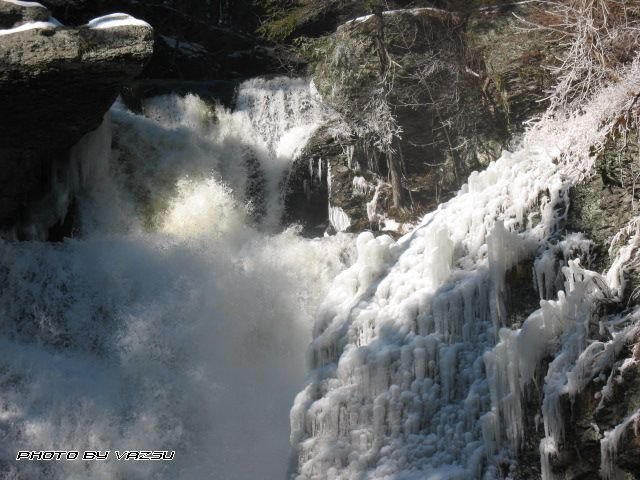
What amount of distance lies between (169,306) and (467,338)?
15.9 feet

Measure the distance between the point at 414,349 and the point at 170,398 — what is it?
146 inches

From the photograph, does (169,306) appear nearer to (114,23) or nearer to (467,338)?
(114,23)

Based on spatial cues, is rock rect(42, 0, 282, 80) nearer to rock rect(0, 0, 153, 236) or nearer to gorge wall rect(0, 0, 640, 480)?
gorge wall rect(0, 0, 640, 480)

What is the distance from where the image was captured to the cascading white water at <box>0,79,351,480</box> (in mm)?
8453

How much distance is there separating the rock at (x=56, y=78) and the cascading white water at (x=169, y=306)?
1.16 metres

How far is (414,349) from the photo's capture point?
6465mm

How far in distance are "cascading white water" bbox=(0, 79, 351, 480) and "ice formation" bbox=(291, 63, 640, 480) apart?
1.59 m

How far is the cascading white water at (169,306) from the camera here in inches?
333

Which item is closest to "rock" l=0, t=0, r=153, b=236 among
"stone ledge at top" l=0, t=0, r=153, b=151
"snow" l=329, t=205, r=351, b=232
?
"stone ledge at top" l=0, t=0, r=153, b=151

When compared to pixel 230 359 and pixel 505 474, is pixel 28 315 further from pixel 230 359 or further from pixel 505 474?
pixel 505 474

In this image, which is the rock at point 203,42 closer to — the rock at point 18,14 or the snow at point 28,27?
the rock at point 18,14

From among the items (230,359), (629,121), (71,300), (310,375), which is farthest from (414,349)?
(71,300)

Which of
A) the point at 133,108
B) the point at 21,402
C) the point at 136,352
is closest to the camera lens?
the point at 21,402

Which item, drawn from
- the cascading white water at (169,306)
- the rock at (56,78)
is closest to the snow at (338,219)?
the cascading white water at (169,306)
